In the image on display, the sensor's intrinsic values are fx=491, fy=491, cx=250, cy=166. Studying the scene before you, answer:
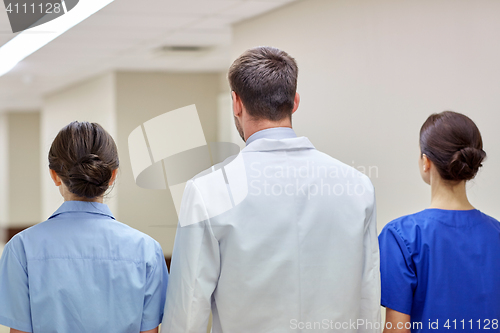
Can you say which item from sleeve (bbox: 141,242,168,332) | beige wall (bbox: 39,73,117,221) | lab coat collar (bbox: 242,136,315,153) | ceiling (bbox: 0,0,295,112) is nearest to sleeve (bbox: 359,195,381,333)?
lab coat collar (bbox: 242,136,315,153)

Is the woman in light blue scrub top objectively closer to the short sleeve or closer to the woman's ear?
the short sleeve

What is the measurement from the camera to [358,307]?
1.17 m

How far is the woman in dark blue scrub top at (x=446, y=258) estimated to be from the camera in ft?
4.46

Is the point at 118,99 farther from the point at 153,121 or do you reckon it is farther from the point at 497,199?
the point at 497,199

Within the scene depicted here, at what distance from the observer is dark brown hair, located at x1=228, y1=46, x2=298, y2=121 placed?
1111 millimetres

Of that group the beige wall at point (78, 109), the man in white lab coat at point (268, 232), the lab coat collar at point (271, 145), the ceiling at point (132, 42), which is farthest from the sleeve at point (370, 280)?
the beige wall at point (78, 109)

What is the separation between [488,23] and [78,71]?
5.38 metres

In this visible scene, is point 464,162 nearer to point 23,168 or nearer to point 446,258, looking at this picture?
point 446,258

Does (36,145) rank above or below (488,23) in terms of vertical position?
below

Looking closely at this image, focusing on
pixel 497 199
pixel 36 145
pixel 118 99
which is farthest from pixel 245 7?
pixel 36 145

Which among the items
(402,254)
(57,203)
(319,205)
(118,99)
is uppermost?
(118,99)

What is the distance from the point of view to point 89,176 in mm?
1209

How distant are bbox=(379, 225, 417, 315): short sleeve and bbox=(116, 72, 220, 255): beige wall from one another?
5.73 meters

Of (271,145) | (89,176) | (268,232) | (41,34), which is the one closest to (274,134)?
(271,145)
